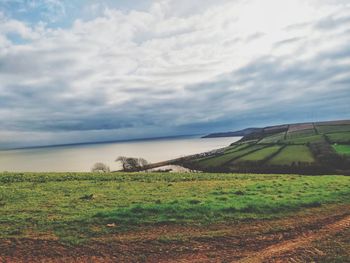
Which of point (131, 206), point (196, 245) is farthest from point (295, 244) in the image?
point (131, 206)

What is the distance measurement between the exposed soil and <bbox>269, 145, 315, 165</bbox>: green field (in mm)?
68648

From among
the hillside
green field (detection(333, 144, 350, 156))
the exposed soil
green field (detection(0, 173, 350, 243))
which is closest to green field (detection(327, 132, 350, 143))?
the hillside

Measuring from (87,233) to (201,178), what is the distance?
2554cm

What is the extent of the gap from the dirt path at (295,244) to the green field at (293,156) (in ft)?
222

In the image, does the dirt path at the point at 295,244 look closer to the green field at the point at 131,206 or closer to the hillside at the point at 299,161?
the green field at the point at 131,206

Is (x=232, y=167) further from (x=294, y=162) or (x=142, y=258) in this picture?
(x=142, y=258)

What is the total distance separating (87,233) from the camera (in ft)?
52.8

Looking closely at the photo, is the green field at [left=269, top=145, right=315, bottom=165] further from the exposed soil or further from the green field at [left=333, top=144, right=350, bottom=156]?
the exposed soil

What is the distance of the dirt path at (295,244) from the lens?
1321cm

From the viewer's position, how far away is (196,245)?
576 inches

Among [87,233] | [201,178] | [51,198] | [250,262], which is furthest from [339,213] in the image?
[201,178]

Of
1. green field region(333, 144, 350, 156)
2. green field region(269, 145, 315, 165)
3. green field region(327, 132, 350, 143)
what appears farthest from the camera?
green field region(327, 132, 350, 143)

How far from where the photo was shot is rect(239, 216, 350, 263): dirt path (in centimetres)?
1321

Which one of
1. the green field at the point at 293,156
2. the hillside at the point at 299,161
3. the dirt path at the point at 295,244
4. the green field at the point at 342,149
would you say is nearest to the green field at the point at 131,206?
the dirt path at the point at 295,244
